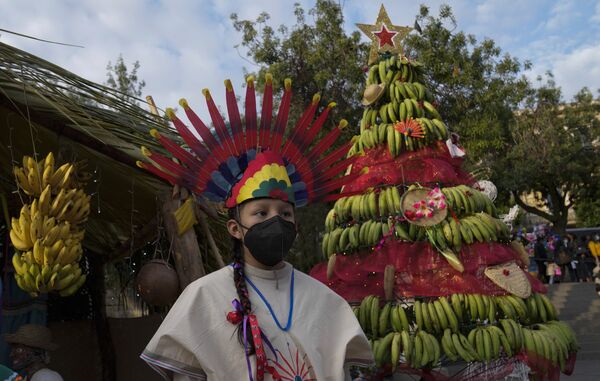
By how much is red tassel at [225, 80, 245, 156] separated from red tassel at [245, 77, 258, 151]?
3cm

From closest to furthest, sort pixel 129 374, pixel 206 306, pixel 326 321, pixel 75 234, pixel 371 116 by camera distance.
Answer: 1. pixel 206 306
2. pixel 326 321
3. pixel 75 234
4. pixel 371 116
5. pixel 129 374

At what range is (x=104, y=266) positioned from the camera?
6012 mm

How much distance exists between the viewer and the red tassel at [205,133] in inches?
96.5

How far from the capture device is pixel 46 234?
2932 mm

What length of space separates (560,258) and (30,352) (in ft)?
51.8

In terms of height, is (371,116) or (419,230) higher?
(371,116)

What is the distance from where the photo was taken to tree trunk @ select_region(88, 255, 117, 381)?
19.1ft

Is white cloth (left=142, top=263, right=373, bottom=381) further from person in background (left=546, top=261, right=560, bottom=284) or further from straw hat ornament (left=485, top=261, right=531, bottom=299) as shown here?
person in background (left=546, top=261, right=560, bottom=284)

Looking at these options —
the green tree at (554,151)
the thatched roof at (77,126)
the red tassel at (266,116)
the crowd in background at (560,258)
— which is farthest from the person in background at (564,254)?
the red tassel at (266,116)

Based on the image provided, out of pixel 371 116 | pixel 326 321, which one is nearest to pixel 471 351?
pixel 326 321

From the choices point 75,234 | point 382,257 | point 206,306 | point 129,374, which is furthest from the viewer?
point 129,374

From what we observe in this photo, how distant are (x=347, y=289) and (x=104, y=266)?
2909 millimetres

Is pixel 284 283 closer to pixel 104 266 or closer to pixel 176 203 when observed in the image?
pixel 176 203

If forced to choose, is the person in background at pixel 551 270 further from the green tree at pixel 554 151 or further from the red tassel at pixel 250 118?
A: the red tassel at pixel 250 118
